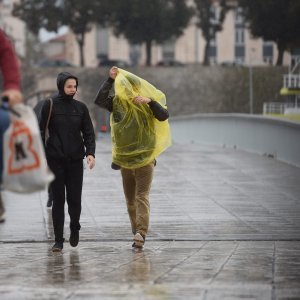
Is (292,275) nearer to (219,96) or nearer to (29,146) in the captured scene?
(29,146)

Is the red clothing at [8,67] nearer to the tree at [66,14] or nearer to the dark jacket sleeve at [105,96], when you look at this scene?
the dark jacket sleeve at [105,96]

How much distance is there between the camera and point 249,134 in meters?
31.3

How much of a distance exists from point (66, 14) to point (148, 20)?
246 inches

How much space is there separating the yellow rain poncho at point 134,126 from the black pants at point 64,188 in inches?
27.0

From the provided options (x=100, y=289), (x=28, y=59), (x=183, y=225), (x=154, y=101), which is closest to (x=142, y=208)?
(x=154, y=101)

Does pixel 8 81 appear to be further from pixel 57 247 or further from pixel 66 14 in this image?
pixel 66 14

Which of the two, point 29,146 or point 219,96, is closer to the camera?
point 29,146

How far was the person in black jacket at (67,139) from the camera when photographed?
11891 millimetres

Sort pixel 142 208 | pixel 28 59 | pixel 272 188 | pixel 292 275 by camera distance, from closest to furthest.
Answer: pixel 292 275, pixel 142 208, pixel 272 188, pixel 28 59

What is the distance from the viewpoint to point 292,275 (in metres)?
9.97

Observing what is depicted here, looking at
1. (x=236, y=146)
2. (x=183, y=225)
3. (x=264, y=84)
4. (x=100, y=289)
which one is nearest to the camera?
(x=100, y=289)

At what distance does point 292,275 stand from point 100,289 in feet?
5.42

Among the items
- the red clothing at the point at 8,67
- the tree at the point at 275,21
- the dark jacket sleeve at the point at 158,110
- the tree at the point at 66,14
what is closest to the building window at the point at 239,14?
the tree at the point at 275,21

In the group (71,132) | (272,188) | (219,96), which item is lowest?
(219,96)
